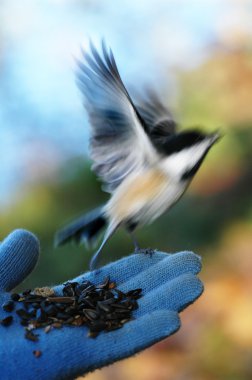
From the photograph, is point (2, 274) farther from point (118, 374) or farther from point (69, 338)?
point (118, 374)

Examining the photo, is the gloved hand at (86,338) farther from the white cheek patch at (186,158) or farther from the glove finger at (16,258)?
the white cheek patch at (186,158)

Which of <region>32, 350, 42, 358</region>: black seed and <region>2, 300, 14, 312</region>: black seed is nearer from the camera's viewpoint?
<region>32, 350, 42, 358</region>: black seed

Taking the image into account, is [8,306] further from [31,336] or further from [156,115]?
[156,115]

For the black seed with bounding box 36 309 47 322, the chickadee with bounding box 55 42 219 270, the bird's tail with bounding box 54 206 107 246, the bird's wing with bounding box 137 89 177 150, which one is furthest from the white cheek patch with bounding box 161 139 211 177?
the black seed with bounding box 36 309 47 322

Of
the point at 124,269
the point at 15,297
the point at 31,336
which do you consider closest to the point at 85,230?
the point at 124,269

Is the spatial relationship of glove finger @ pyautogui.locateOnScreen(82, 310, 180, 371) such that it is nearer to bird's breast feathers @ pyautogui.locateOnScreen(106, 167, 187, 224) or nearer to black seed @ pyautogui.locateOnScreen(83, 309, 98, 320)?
black seed @ pyautogui.locateOnScreen(83, 309, 98, 320)
